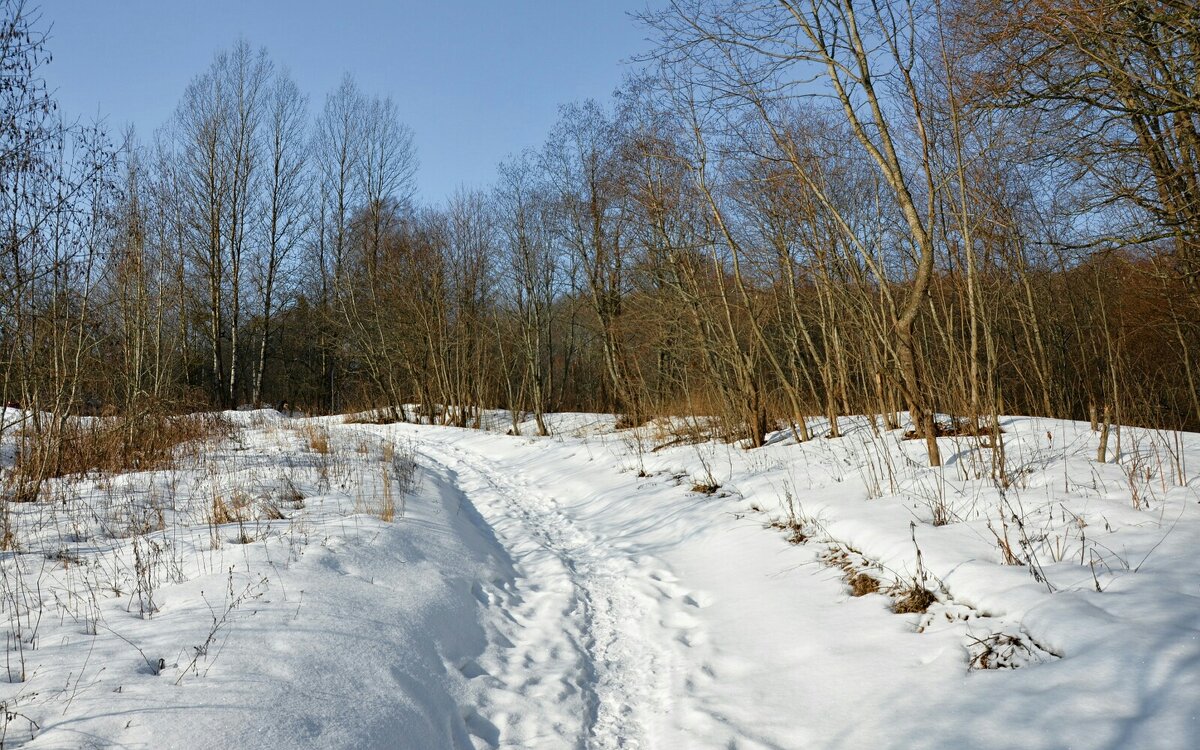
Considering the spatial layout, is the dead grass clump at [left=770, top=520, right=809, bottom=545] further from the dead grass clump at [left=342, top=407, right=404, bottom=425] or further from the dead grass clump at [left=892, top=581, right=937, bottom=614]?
the dead grass clump at [left=342, top=407, right=404, bottom=425]

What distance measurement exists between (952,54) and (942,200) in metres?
3.53

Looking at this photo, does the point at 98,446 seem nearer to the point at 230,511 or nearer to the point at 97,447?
the point at 97,447

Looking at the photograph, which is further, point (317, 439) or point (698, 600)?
point (317, 439)

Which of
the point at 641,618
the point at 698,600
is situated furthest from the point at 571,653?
the point at 698,600

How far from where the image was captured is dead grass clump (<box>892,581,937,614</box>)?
3762 millimetres

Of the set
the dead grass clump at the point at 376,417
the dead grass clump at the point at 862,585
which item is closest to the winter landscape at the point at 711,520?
the dead grass clump at the point at 862,585

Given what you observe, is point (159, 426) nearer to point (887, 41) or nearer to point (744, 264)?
point (744, 264)

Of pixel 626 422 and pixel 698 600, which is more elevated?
pixel 626 422

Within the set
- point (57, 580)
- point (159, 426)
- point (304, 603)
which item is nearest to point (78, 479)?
point (159, 426)

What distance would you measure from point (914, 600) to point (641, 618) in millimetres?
1909

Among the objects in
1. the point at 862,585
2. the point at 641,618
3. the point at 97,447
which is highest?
the point at 97,447

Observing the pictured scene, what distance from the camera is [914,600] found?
3.81 meters

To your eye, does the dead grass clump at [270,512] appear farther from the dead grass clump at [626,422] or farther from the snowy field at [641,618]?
the dead grass clump at [626,422]

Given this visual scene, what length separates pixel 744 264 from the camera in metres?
12.3
